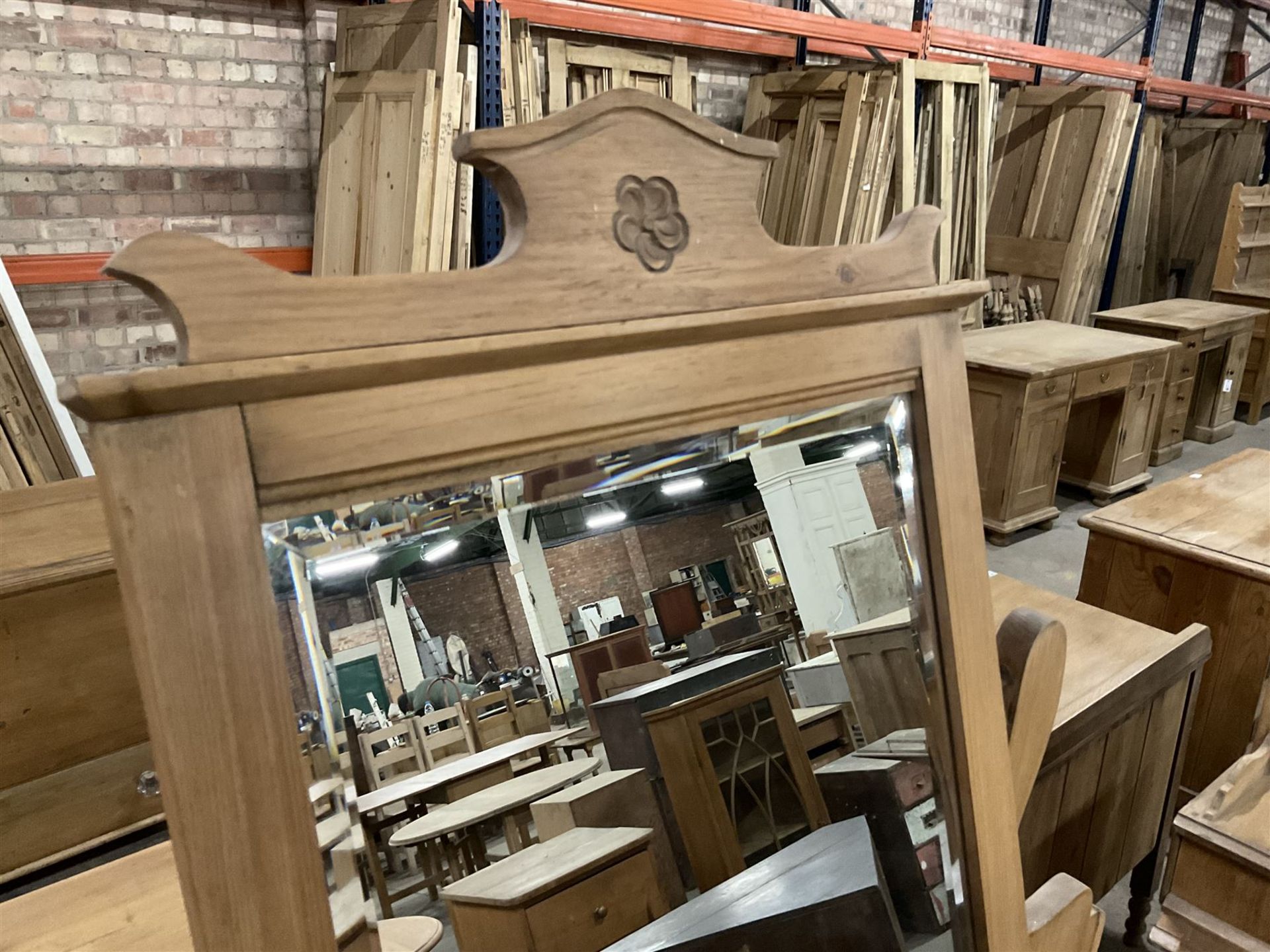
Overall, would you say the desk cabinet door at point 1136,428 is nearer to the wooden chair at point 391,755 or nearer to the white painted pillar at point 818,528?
the white painted pillar at point 818,528

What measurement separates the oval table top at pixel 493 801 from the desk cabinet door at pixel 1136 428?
169 inches

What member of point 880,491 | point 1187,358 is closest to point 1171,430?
point 1187,358

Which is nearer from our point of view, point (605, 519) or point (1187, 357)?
point (605, 519)

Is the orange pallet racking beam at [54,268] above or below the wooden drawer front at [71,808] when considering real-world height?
above

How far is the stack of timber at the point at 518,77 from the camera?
3.10m

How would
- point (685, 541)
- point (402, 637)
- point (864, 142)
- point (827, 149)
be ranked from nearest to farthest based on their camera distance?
point (402, 637)
point (685, 541)
point (864, 142)
point (827, 149)

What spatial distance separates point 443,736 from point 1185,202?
8307mm

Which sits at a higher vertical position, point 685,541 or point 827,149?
point 827,149

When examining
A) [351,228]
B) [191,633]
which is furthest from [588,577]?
[351,228]

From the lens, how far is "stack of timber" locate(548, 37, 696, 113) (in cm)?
361

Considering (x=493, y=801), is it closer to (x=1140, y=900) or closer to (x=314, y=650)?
(x=314, y=650)

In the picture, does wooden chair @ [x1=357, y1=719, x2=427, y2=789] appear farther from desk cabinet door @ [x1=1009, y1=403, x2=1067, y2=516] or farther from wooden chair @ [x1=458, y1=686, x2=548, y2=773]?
desk cabinet door @ [x1=1009, y1=403, x2=1067, y2=516]

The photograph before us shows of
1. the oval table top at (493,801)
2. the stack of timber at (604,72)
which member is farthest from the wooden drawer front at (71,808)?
the stack of timber at (604,72)

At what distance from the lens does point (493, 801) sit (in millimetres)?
672
